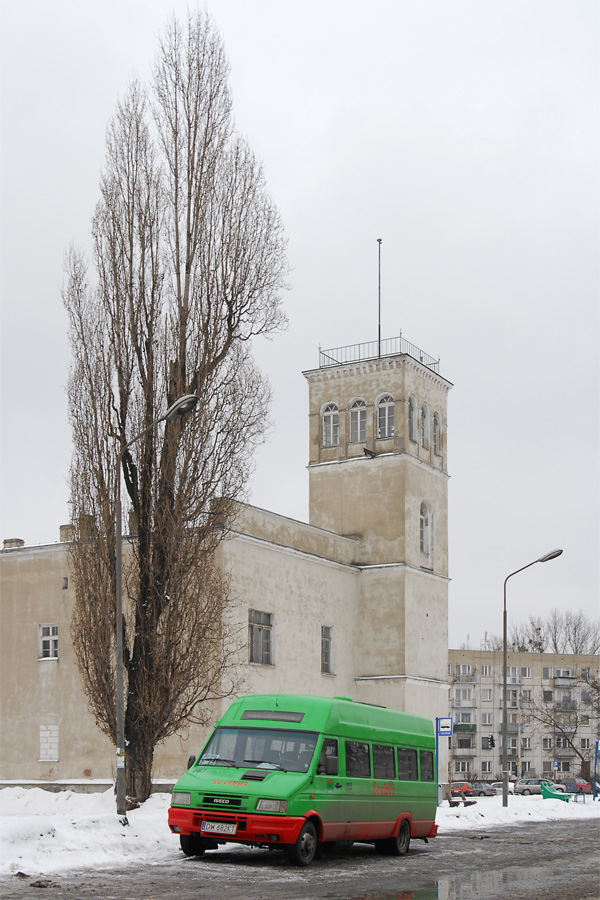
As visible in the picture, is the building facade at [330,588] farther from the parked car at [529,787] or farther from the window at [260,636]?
the parked car at [529,787]

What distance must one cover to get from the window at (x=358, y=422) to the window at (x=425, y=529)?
11.0 ft

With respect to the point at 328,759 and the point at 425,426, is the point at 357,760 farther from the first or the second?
the point at 425,426

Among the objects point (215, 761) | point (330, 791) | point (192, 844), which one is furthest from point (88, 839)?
point (330, 791)

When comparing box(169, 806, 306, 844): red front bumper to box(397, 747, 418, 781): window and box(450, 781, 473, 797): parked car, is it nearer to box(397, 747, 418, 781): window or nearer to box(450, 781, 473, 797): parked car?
box(397, 747, 418, 781): window

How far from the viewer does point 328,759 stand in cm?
1623

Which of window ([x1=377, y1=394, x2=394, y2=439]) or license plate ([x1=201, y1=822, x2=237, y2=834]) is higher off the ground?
window ([x1=377, y1=394, x2=394, y2=439])

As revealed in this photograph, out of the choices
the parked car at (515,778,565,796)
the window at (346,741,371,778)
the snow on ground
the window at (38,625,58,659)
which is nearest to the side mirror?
the window at (346,741,371,778)

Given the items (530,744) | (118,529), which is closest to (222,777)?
(118,529)

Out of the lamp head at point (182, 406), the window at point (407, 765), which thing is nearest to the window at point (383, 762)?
the window at point (407, 765)

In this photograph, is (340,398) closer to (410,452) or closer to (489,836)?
(410,452)

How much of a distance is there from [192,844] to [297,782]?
1.76 m

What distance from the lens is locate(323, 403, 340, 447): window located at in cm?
4222

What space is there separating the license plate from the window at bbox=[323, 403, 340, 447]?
2745 centimetres

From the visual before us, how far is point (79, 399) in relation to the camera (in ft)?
83.3
